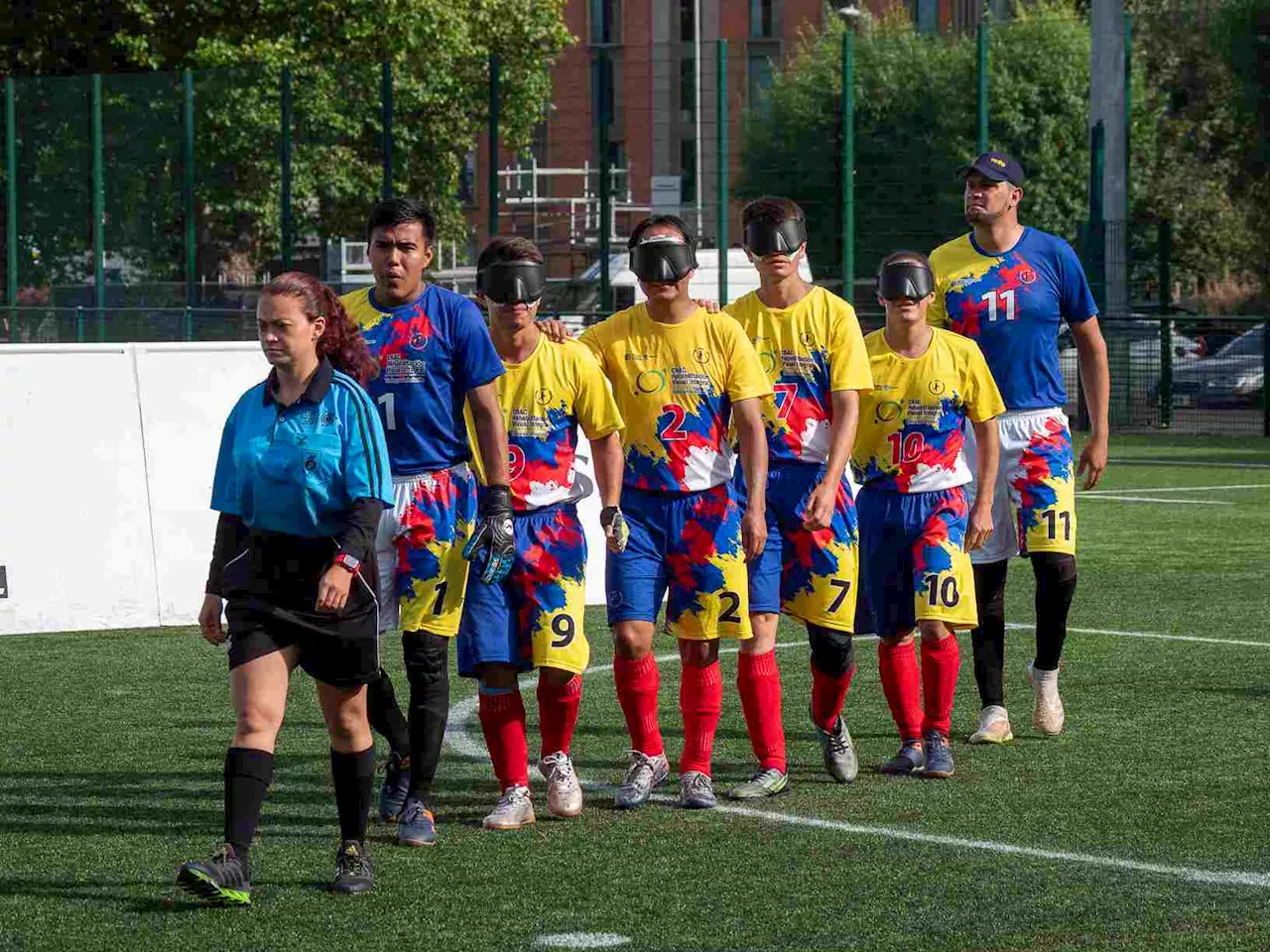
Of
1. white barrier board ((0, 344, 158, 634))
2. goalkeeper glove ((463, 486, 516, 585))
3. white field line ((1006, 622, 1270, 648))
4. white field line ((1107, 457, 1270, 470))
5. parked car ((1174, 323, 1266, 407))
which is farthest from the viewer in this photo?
parked car ((1174, 323, 1266, 407))

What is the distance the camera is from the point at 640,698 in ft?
25.0

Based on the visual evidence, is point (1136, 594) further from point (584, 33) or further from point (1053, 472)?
point (584, 33)

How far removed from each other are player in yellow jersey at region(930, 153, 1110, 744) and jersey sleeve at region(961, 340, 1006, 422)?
1.44 feet

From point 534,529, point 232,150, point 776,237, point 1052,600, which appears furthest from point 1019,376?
point 232,150

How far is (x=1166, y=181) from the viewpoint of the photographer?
6284 cm

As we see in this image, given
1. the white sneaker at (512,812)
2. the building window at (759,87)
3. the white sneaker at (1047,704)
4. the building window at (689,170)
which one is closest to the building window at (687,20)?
the building window at (759,87)

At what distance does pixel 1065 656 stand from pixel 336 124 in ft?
65.2

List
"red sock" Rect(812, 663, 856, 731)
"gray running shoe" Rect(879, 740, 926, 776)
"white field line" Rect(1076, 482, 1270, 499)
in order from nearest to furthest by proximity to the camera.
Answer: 1. "red sock" Rect(812, 663, 856, 731)
2. "gray running shoe" Rect(879, 740, 926, 776)
3. "white field line" Rect(1076, 482, 1270, 499)

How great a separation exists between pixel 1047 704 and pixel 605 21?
62412mm

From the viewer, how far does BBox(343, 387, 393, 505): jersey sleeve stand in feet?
20.0

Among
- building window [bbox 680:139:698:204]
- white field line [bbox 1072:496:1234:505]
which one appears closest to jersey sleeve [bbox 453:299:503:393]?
white field line [bbox 1072:496:1234:505]

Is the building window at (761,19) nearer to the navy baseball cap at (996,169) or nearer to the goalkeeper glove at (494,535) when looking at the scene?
the navy baseball cap at (996,169)

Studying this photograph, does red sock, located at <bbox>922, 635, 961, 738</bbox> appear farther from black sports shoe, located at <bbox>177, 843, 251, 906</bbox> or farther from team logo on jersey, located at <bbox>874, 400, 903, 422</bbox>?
black sports shoe, located at <bbox>177, 843, 251, 906</bbox>

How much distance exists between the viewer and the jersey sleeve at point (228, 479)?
20.2 feet
